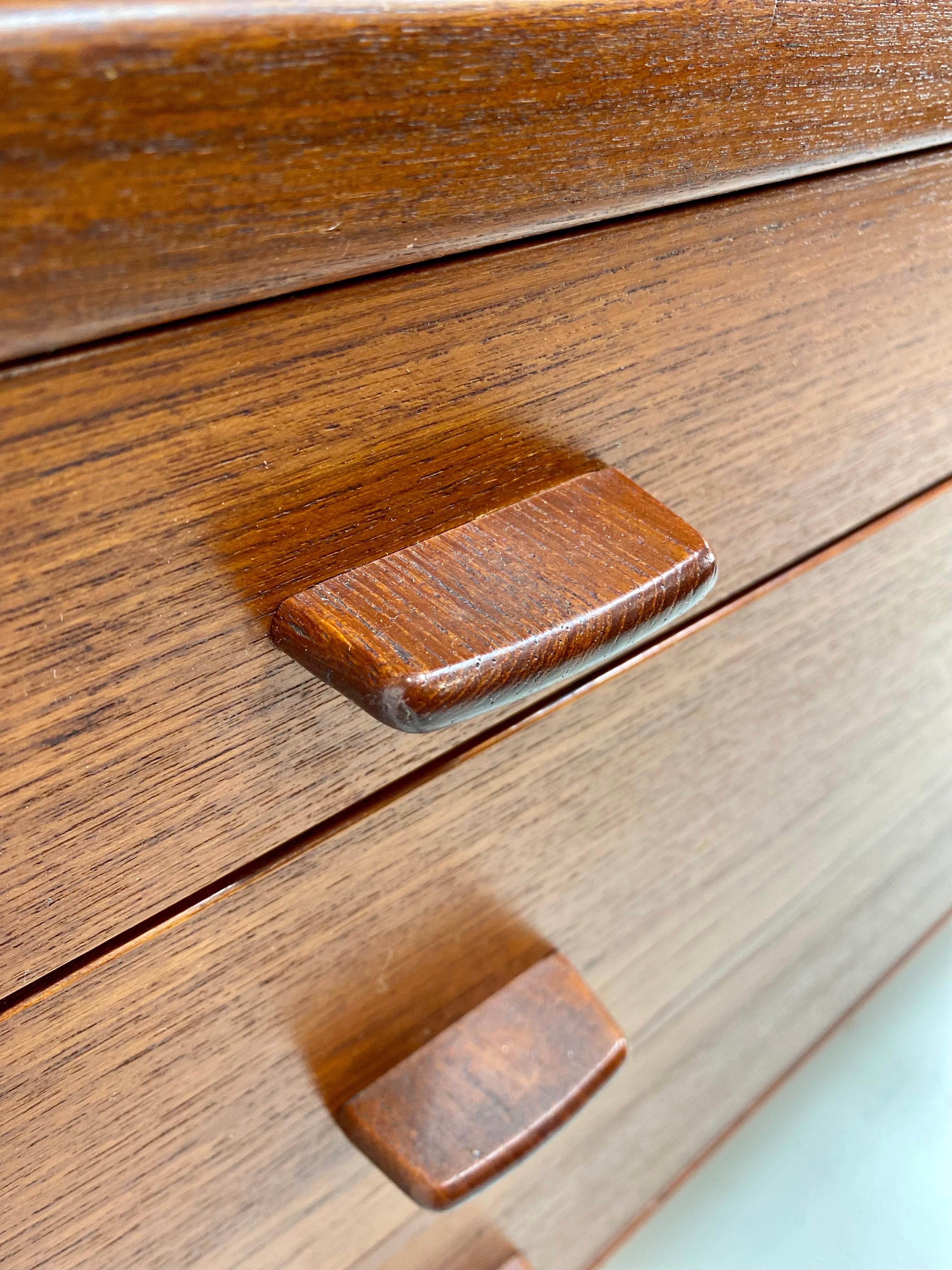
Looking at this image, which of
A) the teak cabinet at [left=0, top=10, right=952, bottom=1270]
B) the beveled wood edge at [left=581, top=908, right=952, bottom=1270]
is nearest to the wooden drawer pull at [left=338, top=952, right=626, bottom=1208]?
the teak cabinet at [left=0, top=10, right=952, bottom=1270]

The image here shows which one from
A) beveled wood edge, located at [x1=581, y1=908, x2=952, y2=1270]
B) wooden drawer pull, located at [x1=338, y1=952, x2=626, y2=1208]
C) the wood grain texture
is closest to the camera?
the wood grain texture

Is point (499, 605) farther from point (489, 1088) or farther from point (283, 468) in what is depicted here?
point (489, 1088)

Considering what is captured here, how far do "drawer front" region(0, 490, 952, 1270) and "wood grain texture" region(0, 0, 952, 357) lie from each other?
12cm

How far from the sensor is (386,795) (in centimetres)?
22

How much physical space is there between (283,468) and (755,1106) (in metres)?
0.49

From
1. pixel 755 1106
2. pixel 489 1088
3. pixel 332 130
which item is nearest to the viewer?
pixel 332 130

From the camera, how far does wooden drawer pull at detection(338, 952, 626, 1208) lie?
0.83ft

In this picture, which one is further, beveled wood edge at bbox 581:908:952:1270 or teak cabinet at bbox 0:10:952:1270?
beveled wood edge at bbox 581:908:952:1270

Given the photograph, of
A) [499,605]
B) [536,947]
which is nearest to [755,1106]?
[536,947]

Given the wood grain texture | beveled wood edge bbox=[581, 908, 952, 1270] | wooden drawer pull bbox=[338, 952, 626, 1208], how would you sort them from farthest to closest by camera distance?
1. beveled wood edge bbox=[581, 908, 952, 1270]
2. wooden drawer pull bbox=[338, 952, 626, 1208]
3. the wood grain texture

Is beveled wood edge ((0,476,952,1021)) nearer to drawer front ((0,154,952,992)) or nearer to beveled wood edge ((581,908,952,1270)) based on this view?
drawer front ((0,154,952,992))

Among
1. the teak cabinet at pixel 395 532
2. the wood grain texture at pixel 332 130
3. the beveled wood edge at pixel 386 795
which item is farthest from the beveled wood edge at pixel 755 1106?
the wood grain texture at pixel 332 130

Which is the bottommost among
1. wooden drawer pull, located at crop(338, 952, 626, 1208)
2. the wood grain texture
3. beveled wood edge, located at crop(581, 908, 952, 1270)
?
beveled wood edge, located at crop(581, 908, 952, 1270)

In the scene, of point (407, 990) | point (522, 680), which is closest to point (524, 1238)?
point (407, 990)
